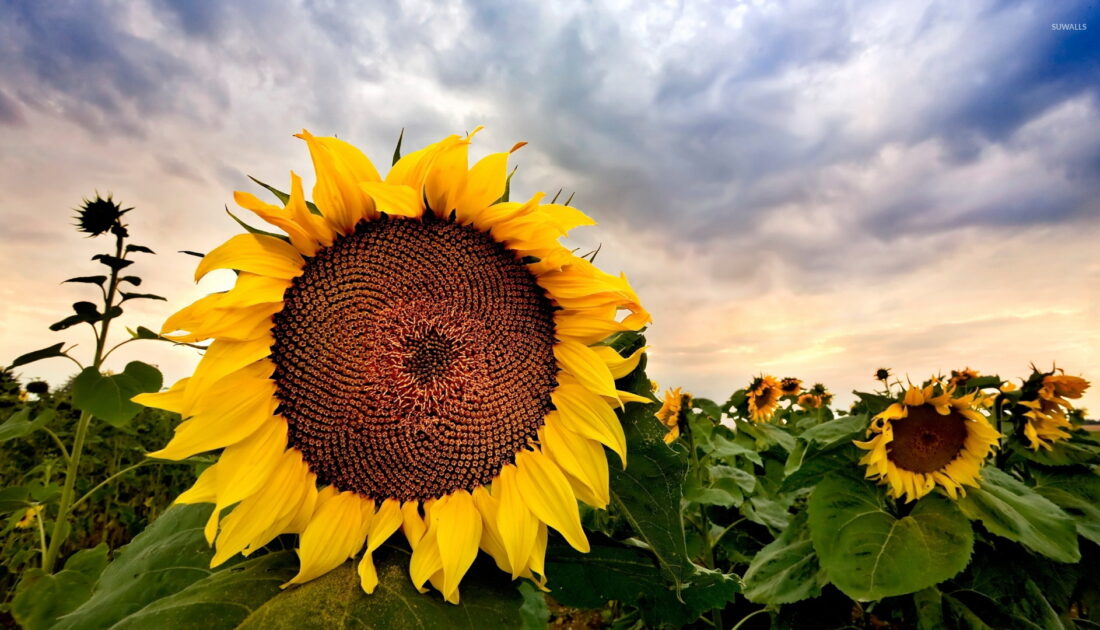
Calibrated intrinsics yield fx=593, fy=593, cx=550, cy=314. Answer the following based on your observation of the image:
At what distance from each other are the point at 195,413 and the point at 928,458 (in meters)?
3.57

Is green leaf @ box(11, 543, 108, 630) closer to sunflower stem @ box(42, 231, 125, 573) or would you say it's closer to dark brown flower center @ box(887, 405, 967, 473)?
sunflower stem @ box(42, 231, 125, 573)

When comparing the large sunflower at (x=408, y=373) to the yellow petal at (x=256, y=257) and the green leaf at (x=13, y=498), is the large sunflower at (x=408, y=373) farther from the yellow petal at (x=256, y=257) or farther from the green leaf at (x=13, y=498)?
the green leaf at (x=13, y=498)

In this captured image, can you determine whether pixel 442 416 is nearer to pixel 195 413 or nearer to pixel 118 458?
pixel 195 413

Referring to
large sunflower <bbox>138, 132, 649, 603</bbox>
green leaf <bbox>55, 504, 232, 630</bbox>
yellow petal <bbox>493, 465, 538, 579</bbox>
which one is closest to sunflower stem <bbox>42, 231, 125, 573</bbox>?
green leaf <bbox>55, 504, 232, 630</bbox>

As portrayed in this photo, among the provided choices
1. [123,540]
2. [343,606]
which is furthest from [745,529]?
[123,540]

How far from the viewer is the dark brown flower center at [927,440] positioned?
3268mm

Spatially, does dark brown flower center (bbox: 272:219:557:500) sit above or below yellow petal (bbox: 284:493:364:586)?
above

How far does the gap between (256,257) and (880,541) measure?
302 cm

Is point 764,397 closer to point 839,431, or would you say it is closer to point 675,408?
point 675,408

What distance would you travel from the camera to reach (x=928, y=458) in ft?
10.7

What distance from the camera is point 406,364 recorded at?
Result: 1.09 metres

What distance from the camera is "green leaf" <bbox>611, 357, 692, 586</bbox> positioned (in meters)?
1.05

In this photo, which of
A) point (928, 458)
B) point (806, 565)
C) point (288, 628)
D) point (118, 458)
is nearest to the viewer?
point (288, 628)

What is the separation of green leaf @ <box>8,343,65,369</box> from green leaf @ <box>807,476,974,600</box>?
10.9ft
